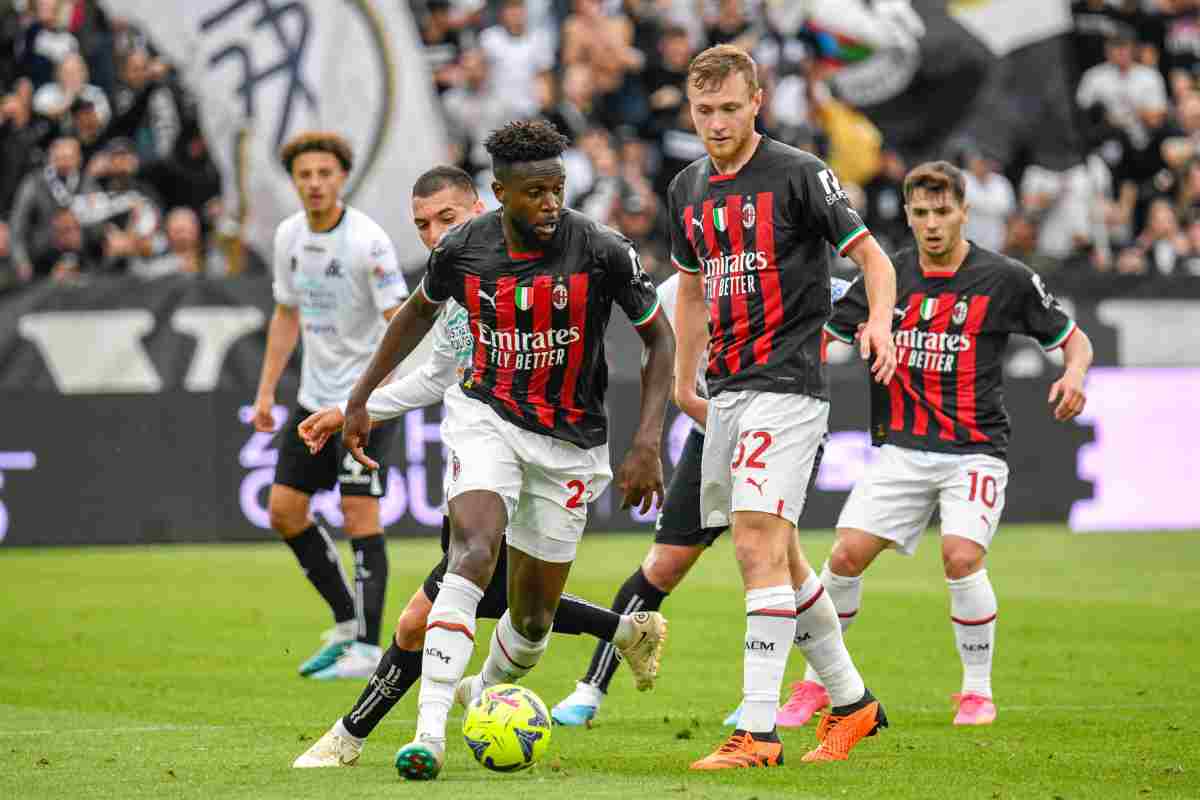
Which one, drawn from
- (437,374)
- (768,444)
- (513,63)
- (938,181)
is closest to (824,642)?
(768,444)

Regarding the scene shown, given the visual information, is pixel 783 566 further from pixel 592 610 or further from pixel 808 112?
pixel 808 112

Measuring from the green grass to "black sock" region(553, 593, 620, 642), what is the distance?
416 mm

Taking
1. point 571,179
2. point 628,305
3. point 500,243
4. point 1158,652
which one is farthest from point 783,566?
point 571,179

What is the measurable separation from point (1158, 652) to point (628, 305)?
189 inches

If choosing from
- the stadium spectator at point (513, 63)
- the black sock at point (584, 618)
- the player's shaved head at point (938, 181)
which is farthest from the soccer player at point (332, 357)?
the stadium spectator at point (513, 63)

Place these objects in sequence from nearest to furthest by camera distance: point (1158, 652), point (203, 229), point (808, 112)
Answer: point (1158, 652) → point (203, 229) → point (808, 112)

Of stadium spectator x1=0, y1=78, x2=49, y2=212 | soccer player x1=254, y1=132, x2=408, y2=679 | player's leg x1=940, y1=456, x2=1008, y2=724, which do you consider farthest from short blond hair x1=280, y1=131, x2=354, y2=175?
stadium spectator x1=0, y1=78, x2=49, y2=212

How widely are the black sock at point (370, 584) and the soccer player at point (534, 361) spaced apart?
2726 millimetres

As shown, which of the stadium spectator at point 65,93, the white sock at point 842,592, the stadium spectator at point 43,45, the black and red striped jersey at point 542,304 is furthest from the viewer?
the stadium spectator at point 43,45

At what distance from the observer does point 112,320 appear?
1586 centimetres

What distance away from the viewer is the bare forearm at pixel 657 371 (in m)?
6.65

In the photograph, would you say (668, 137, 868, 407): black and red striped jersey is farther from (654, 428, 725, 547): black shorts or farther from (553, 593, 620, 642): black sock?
(654, 428, 725, 547): black shorts

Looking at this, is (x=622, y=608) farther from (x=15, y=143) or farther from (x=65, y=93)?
(x=65, y=93)

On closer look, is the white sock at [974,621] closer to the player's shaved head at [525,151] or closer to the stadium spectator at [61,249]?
the player's shaved head at [525,151]
